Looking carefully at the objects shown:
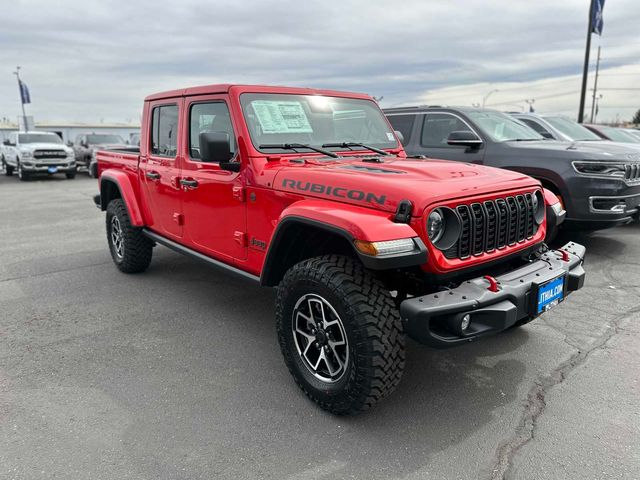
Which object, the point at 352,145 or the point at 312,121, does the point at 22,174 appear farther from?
the point at 352,145

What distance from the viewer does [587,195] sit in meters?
5.73

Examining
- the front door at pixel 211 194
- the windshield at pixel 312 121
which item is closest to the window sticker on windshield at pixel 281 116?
the windshield at pixel 312 121

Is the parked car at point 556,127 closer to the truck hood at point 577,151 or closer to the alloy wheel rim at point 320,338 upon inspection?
the truck hood at point 577,151

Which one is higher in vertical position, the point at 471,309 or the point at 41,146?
the point at 41,146

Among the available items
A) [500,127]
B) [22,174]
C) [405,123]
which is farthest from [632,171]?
[22,174]

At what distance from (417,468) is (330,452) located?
447 millimetres

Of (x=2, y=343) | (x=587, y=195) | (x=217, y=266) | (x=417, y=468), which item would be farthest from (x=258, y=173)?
(x=587, y=195)

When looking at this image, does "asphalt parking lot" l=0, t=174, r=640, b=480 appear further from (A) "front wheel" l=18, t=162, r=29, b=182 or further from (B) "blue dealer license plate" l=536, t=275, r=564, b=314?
(A) "front wheel" l=18, t=162, r=29, b=182

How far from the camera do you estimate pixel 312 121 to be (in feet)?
12.7

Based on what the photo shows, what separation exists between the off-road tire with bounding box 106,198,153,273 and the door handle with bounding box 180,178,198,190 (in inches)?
54.2

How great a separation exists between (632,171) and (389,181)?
475 cm

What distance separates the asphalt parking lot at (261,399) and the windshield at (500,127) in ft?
8.58

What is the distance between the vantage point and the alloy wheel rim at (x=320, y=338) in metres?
2.82

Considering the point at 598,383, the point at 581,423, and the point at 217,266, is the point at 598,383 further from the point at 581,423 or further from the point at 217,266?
the point at 217,266
